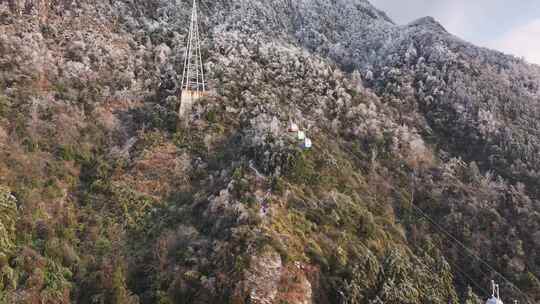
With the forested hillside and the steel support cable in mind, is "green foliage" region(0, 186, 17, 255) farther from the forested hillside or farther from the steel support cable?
the steel support cable

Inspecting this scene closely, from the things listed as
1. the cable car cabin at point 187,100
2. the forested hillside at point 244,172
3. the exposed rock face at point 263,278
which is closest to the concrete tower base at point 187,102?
the cable car cabin at point 187,100

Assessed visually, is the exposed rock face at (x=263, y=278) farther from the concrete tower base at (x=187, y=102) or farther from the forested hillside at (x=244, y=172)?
the concrete tower base at (x=187, y=102)

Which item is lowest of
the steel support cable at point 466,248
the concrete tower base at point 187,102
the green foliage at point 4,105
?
the steel support cable at point 466,248

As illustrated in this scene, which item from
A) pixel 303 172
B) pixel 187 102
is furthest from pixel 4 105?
pixel 303 172

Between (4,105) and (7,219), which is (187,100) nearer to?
(4,105)

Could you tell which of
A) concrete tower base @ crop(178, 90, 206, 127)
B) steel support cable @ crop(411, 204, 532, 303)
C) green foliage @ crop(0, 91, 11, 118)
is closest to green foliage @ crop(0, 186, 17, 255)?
green foliage @ crop(0, 91, 11, 118)

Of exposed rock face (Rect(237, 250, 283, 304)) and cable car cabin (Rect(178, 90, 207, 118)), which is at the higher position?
cable car cabin (Rect(178, 90, 207, 118))

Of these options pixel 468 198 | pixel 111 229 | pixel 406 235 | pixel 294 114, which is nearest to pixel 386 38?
pixel 294 114

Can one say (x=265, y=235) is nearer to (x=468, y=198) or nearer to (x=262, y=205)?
(x=262, y=205)

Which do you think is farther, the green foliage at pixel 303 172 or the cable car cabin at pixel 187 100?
the cable car cabin at pixel 187 100
